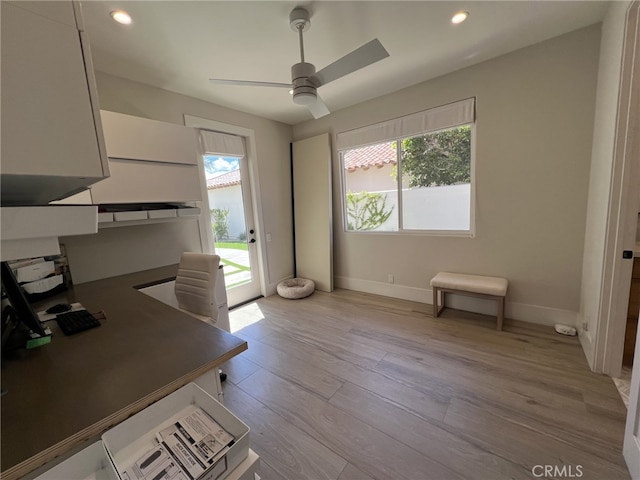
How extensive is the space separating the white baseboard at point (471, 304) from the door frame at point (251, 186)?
1.23 meters

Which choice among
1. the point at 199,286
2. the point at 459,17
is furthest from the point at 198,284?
the point at 459,17

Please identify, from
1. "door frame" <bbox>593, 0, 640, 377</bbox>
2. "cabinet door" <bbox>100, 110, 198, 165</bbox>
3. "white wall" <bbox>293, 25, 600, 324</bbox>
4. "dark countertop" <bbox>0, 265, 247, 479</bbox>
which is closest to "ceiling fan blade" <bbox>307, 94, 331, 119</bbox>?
A: "cabinet door" <bbox>100, 110, 198, 165</bbox>

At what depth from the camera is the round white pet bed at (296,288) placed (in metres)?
3.74

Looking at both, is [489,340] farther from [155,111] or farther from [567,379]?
[155,111]

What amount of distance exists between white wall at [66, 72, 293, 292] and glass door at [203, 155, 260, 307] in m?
0.23

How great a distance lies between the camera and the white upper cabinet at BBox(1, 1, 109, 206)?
1.51 feet

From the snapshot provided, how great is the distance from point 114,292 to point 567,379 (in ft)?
11.3

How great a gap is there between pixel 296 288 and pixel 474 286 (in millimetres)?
2302

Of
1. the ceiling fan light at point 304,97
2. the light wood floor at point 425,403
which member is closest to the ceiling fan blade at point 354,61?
the ceiling fan light at point 304,97

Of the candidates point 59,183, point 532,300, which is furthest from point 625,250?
point 59,183

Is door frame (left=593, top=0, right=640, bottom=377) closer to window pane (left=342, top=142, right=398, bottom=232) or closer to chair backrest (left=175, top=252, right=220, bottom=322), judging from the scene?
window pane (left=342, top=142, right=398, bottom=232)

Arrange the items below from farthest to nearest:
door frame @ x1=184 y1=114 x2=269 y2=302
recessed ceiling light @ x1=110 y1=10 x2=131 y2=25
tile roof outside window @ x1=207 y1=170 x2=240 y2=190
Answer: tile roof outside window @ x1=207 y1=170 x2=240 y2=190 < door frame @ x1=184 y1=114 x2=269 y2=302 < recessed ceiling light @ x1=110 y1=10 x2=131 y2=25

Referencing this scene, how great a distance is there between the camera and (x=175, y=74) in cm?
246

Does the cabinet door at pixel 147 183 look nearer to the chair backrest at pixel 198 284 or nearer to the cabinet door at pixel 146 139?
the cabinet door at pixel 146 139
